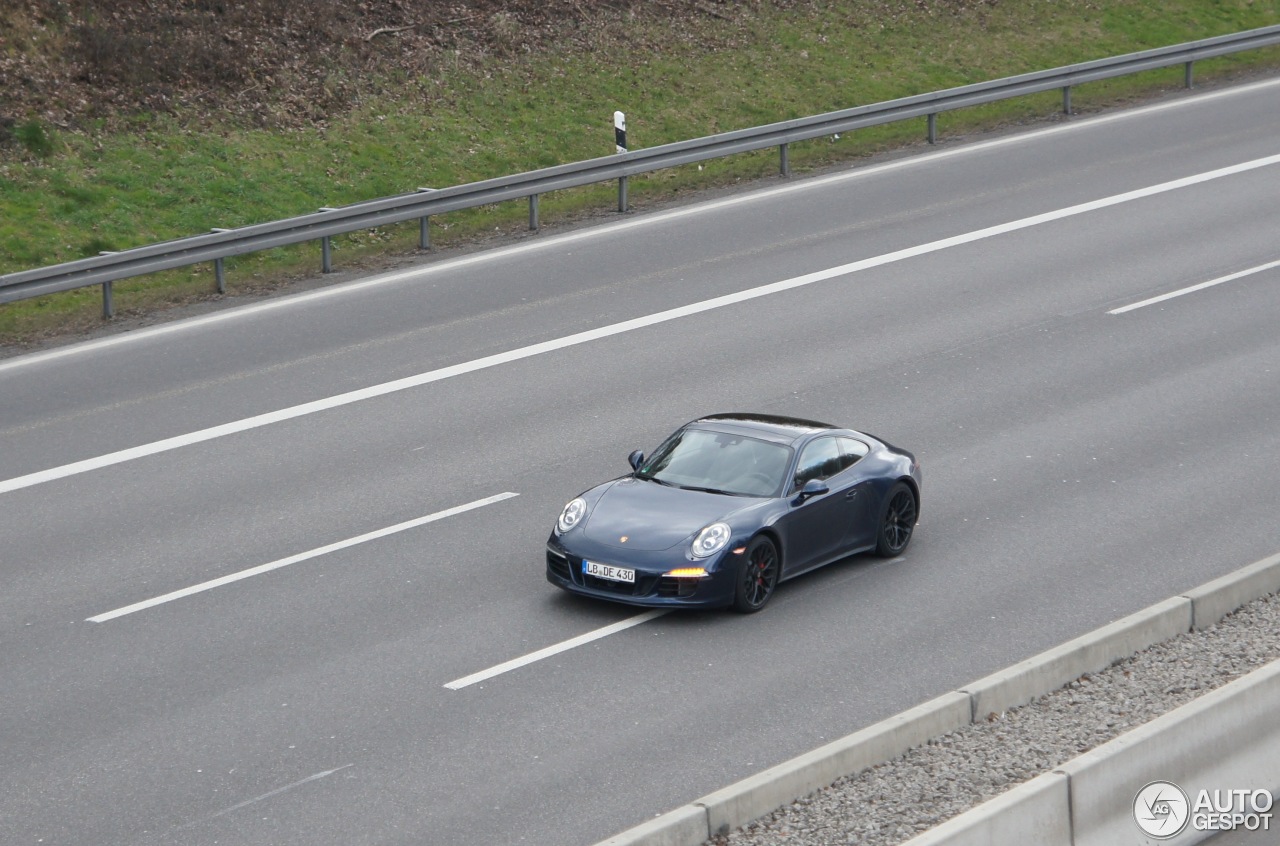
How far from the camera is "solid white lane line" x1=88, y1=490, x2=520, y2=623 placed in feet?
38.0

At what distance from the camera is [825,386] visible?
52.6ft

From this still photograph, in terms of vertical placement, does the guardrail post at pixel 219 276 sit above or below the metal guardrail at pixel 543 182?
below

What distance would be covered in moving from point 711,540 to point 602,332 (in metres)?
6.88

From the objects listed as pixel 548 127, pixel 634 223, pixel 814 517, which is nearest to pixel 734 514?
pixel 814 517

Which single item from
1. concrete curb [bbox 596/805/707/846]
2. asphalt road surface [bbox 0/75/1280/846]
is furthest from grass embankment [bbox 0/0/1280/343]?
concrete curb [bbox 596/805/707/846]

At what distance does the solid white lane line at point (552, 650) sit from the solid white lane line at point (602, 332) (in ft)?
17.9

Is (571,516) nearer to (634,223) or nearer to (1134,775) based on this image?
(1134,775)

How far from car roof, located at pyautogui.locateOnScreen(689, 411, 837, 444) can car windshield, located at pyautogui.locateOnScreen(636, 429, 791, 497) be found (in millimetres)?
81

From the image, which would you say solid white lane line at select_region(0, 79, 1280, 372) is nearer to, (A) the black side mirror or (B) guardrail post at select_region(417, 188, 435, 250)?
(B) guardrail post at select_region(417, 188, 435, 250)

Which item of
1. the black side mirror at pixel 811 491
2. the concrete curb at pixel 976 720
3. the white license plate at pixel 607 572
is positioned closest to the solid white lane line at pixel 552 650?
the white license plate at pixel 607 572

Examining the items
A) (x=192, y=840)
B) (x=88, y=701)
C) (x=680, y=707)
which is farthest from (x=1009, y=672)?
(x=88, y=701)

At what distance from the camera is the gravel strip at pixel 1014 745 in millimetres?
7812

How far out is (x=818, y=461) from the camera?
40.3 feet

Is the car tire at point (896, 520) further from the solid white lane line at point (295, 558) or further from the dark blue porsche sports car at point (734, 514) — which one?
the solid white lane line at point (295, 558)
